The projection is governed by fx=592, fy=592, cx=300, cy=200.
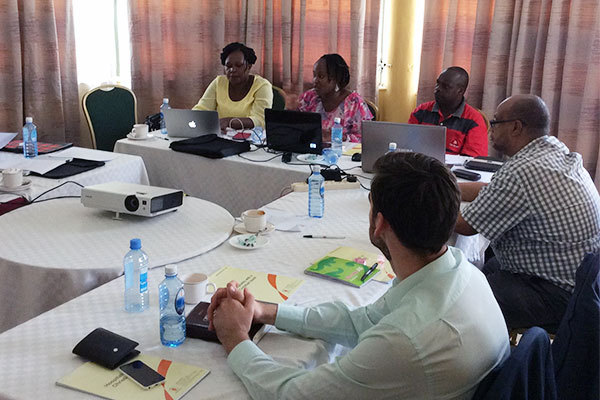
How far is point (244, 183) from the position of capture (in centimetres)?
305

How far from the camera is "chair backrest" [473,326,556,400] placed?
3.17ft

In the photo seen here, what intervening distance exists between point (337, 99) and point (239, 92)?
0.76 meters

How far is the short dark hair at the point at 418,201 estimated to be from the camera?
110 cm

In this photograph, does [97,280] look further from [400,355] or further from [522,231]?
[522,231]

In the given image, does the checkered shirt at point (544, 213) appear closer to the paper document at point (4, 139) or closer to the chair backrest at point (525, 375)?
the chair backrest at point (525, 375)

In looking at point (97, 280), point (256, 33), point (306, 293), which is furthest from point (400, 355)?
point (256, 33)

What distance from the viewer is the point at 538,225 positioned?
79.0 inches

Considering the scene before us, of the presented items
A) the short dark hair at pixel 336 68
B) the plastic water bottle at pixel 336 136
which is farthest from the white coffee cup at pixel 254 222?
the short dark hair at pixel 336 68

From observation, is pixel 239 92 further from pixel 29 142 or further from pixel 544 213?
pixel 544 213

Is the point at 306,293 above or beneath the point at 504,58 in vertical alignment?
beneath

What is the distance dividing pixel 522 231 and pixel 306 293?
0.90 metres

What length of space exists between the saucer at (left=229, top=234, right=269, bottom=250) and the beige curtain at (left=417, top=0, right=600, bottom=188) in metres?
2.59

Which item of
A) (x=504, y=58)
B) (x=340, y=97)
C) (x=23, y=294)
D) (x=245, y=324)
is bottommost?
(x=23, y=294)

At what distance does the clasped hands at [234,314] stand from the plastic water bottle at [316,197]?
35.6 inches
